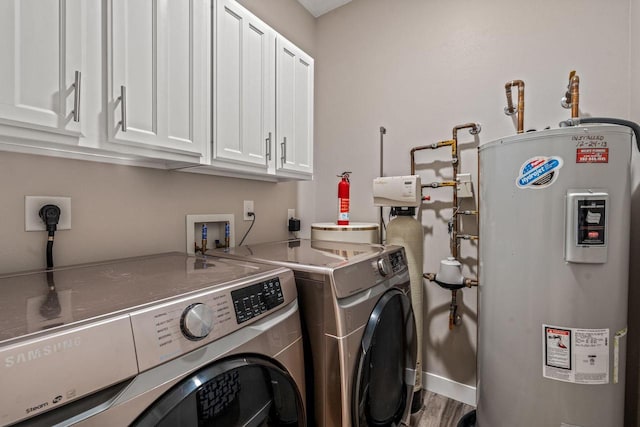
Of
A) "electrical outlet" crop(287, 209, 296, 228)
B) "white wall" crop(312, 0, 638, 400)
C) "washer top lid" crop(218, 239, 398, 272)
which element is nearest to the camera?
"washer top lid" crop(218, 239, 398, 272)

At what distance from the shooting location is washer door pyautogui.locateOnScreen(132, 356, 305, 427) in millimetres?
592

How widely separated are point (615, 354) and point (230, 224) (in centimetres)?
188

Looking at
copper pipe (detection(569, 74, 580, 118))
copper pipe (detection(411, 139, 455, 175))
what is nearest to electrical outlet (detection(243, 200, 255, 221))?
copper pipe (detection(411, 139, 455, 175))

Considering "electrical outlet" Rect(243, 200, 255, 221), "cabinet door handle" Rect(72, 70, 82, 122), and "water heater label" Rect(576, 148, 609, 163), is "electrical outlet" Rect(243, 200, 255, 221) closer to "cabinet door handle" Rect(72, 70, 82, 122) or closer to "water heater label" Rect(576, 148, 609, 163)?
"cabinet door handle" Rect(72, 70, 82, 122)

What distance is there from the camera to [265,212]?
2045 millimetres

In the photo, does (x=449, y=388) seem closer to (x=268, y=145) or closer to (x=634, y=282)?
(x=634, y=282)

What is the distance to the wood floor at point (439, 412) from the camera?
1.67 meters

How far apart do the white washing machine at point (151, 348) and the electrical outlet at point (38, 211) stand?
208 millimetres

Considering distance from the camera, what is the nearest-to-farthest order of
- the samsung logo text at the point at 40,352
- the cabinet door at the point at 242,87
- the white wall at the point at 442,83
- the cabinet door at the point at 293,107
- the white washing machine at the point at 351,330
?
the samsung logo text at the point at 40,352 < the white washing machine at the point at 351,330 < the cabinet door at the point at 242,87 < the white wall at the point at 442,83 < the cabinet door at the point at 293,107

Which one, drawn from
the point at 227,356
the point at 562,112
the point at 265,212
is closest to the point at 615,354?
the point at 562,112

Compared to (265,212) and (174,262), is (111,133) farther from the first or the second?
(265,212)

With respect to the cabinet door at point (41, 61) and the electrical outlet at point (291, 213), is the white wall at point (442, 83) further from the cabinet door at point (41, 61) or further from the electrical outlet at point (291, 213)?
the cabinet door at point (41, 61)

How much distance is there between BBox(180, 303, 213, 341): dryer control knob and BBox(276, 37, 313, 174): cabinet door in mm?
1117

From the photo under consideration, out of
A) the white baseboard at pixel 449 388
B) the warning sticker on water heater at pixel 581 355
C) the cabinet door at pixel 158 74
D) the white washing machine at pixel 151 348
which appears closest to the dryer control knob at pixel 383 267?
the white washing machine at pixel 151 348
